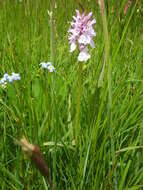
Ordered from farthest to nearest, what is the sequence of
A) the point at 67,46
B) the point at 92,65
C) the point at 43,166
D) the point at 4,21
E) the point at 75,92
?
the point at 4,21 → the point at 67,46 → the point at 92,65 → the point at 75,92 → the point at 43,166

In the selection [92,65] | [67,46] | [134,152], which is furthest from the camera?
[67,46]

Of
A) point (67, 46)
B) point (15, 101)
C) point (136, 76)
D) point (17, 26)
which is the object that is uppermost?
point (17, 26)

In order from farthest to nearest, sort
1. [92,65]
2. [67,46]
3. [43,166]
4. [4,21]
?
[4,21]
[67,46]
[92,65]
[43,166]

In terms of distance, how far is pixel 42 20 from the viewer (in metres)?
1.67

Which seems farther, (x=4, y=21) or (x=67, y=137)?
(x=4, y=21)

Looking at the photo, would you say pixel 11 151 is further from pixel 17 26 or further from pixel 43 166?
pixel 17 26

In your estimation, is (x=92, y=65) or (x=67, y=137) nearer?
(x=67, y=137)

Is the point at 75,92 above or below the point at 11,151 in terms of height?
above

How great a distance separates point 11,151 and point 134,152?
0.32 metres

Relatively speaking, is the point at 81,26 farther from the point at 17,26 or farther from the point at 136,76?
the point at 17,26

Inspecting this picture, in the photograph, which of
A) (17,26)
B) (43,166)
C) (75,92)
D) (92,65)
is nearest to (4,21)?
(17,26)

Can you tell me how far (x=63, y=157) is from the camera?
77cm

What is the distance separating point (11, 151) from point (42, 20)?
40.8 inches

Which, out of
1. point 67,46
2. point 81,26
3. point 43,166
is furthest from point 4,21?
point 43,166
